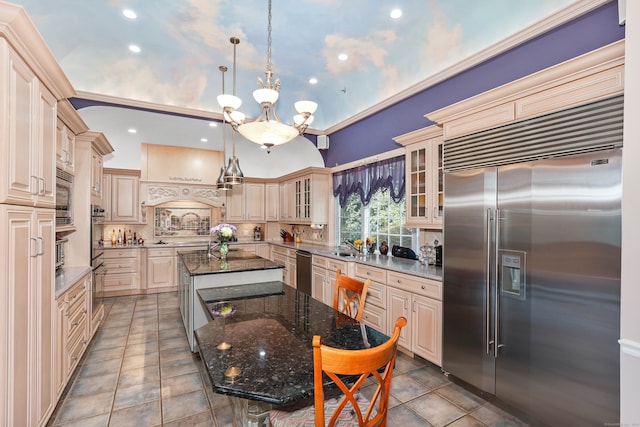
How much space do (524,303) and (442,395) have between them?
3.51 ft

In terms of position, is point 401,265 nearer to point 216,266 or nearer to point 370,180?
point 370,180

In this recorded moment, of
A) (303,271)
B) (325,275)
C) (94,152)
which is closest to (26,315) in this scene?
(94,152)

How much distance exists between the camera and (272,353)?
4.72 feet

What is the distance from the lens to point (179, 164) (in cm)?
660

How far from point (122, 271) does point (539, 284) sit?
21.1 ft

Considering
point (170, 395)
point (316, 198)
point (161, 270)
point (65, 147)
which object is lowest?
point (170, 395)

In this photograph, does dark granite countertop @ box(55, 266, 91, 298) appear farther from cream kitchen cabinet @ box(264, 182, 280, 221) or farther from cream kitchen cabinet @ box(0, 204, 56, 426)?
cream kitchen cabinet @ box(264, 182, 280, 221)

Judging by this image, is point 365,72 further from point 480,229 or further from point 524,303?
point 524,303

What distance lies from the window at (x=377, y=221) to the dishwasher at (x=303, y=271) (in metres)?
0.79

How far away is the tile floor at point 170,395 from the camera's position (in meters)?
2.23

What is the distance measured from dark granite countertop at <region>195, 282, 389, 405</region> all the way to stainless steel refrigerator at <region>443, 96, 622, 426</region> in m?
1.18

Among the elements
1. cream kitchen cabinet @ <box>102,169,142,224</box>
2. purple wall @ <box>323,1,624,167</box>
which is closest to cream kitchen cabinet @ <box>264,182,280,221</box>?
purple wall @ <box>323,1,624,167</box>

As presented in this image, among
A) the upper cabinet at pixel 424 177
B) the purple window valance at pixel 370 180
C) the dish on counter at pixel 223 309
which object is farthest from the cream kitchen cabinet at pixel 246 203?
the dish on counter at pixel 223 309

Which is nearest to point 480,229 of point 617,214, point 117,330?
point 617,214
